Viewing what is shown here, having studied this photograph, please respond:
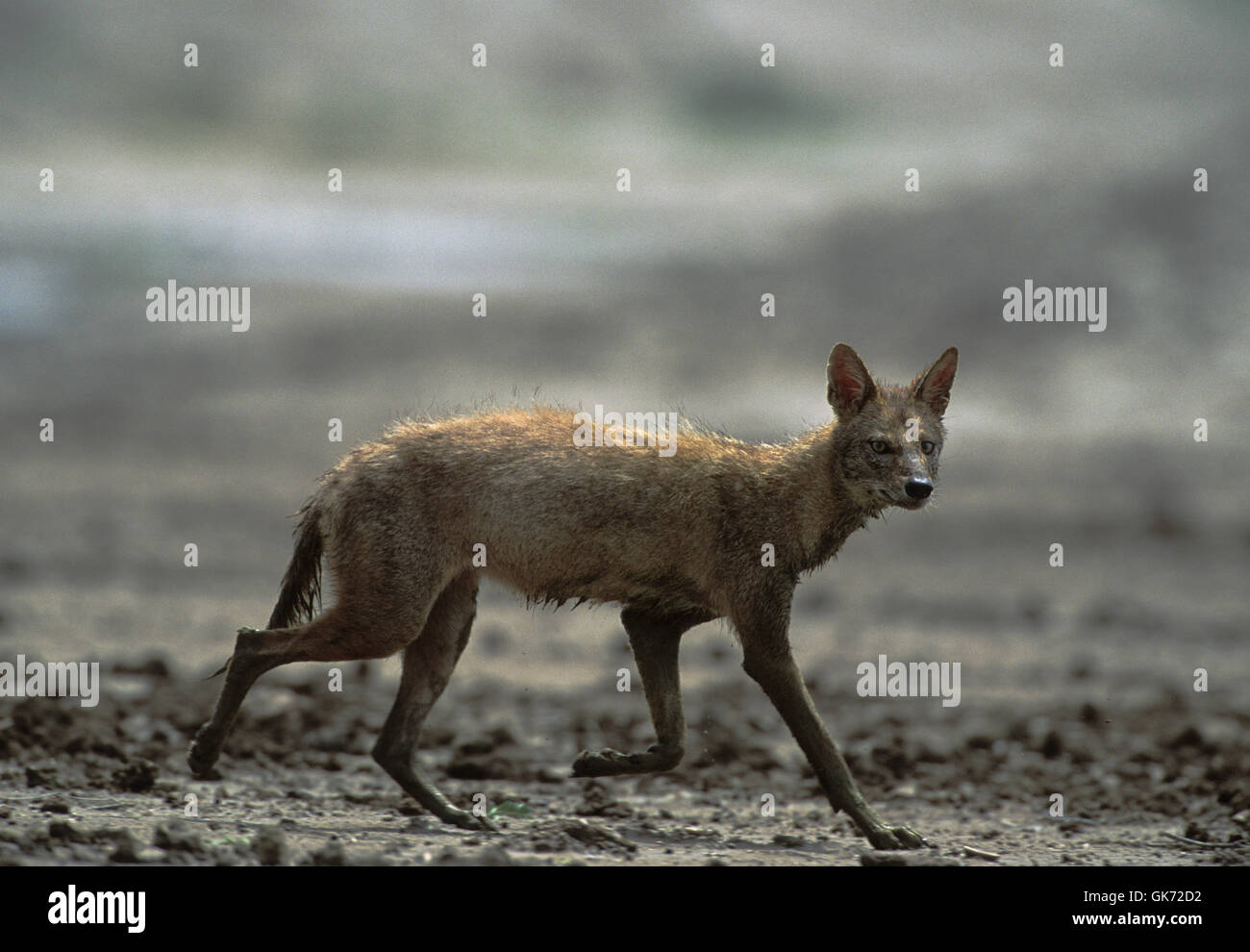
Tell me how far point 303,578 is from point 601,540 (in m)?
1.89

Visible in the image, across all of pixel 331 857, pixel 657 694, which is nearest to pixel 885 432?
pixel 657 694

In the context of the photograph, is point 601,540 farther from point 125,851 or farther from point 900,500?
point 125,851

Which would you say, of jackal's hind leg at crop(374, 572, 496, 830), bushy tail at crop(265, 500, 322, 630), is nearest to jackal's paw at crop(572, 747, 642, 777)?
jackal's hind leg at crop(374, 572, 496, 830)

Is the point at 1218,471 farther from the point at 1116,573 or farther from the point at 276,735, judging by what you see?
the point at 276,735

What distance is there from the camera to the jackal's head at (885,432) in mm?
9453

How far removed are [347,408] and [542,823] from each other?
29332mm

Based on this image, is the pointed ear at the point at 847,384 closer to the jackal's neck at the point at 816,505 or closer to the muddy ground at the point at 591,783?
the jackal's neck at the point at 816,505

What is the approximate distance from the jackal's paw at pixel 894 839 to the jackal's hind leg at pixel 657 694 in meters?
1.21

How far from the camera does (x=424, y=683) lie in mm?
9859

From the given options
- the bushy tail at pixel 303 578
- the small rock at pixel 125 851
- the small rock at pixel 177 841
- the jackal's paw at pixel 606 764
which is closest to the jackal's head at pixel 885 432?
the jackal's paw at pixel 606 764

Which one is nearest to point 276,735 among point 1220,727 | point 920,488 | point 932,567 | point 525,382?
Result: point 920,488

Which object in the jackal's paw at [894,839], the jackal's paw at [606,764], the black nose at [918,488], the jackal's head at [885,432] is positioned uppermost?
the jackal's head at [885,432]

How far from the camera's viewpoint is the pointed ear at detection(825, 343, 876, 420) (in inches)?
382

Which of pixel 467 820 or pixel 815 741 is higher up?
pixel 815 741
